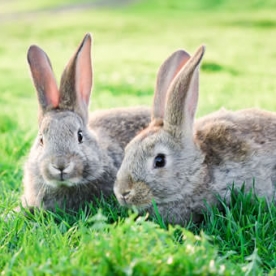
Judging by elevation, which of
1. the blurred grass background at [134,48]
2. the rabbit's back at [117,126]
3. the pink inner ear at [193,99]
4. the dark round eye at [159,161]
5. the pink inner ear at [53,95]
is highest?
the pink inner ear at [193,99]

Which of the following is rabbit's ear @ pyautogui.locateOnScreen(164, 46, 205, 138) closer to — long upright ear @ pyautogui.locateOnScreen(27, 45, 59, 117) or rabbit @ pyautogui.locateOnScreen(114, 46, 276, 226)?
rabbit @ pyautogui.locateOnScreen(114, 46, 276, 226)

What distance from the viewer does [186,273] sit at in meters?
3.34

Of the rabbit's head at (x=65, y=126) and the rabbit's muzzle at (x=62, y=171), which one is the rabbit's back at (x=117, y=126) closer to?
the rabbit's head at (x=65, y=126)

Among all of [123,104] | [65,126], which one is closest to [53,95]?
[65,126]

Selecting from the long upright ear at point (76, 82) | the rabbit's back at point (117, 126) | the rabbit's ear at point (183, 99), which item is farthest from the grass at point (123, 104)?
the long upright ear at point (76, 82)

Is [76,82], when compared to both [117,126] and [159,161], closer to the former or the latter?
[117,126]

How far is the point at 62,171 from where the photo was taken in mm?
5039

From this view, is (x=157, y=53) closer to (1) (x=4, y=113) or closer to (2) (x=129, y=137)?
(1) (x=4, y=113)

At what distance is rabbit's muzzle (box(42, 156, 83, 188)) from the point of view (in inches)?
198

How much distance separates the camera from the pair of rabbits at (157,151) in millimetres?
4773

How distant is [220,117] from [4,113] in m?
4.90

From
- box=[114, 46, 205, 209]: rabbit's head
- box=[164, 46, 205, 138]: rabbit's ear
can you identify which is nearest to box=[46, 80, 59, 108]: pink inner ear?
box=[114, 46, 205, 209]: rabbit's head

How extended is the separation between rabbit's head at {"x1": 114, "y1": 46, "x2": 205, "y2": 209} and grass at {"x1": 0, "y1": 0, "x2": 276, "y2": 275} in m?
0.24

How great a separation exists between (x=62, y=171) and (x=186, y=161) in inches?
38.7
